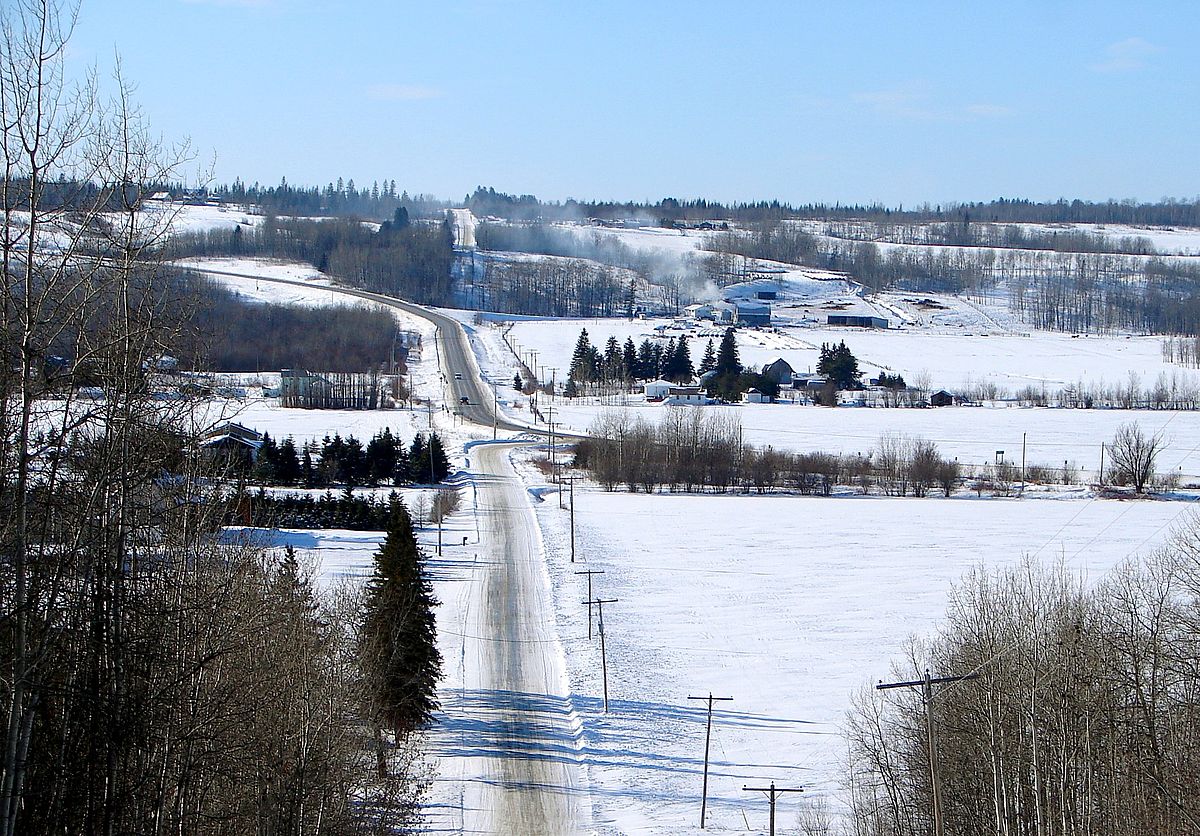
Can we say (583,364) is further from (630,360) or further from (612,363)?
(630,360)

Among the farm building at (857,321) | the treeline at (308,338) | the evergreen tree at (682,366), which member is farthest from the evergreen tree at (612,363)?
the farm building at (857,321)

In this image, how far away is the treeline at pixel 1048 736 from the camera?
1375 centimetres

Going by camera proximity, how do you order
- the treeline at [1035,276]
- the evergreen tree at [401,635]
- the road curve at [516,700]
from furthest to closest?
the treeline at [1035,276]
the evergreen tree at [401,635]
the road curve at [516,700]

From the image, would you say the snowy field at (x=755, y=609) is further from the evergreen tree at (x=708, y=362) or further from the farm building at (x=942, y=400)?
the evergreen tree at (x=708, y=362)

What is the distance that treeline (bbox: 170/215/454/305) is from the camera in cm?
13488

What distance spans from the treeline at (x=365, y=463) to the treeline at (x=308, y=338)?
34.1m

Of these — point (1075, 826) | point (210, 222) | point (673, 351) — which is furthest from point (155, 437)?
point (210, 222)

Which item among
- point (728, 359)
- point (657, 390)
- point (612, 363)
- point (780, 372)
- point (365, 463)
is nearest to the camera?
point (365, 463)

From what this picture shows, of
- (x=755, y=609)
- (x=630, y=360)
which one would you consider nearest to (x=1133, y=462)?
(x=755, y=609)

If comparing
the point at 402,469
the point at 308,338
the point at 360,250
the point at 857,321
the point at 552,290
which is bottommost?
the point at 402,469

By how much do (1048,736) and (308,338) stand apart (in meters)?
86.5

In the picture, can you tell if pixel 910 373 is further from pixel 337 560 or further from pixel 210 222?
pixel 210 222

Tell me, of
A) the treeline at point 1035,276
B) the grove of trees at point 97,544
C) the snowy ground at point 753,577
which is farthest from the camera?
the treeline at point 1035,276

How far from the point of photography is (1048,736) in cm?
1491
